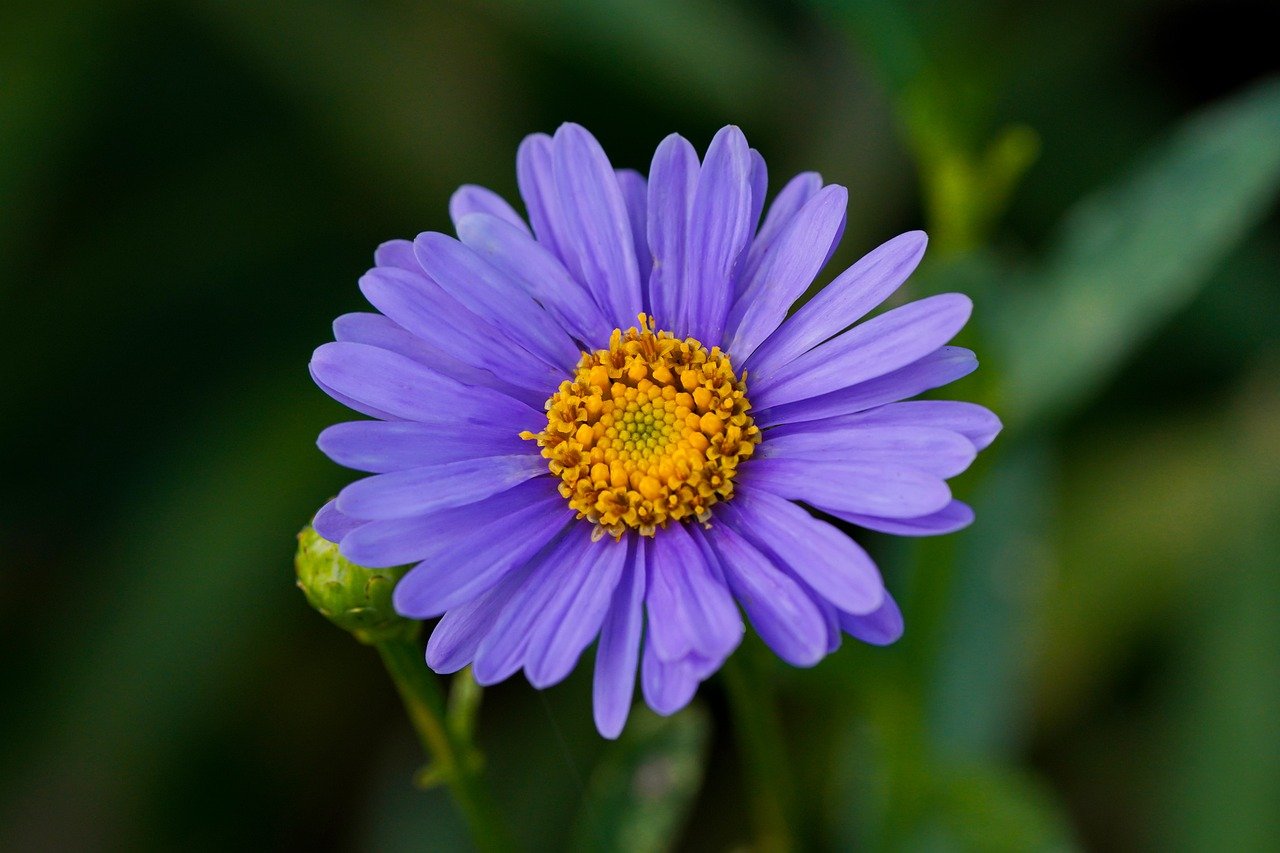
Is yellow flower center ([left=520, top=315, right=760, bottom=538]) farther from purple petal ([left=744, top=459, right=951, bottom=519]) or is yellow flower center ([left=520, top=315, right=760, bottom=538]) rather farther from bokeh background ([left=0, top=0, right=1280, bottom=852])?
bokeh background ([left=0, top=0, right=1280, bottom=852])

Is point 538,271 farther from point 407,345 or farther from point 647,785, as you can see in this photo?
point 647,785

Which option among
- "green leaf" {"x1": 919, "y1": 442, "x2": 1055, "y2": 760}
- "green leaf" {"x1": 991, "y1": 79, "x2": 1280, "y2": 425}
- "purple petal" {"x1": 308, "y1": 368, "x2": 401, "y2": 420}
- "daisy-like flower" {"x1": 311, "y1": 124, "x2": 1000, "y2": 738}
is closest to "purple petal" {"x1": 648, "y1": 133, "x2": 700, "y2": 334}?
"daisy-like flower" {"x1": 311, "y1": 124, "x2": 1000, "y2": 738}

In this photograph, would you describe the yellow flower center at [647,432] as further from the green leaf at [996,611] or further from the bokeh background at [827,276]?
the green leaf at [996,611]

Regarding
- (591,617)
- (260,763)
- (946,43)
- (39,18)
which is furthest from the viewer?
(39,18)

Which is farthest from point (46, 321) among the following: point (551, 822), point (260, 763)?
point (551, 822)

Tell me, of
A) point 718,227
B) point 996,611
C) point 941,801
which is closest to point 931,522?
point 718,227

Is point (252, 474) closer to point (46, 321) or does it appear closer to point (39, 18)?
point (46, 321)
